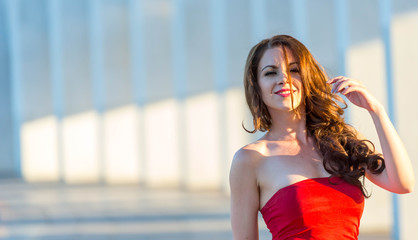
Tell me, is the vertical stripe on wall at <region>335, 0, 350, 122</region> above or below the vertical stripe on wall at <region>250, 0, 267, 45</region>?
below

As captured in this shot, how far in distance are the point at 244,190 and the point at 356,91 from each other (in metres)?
0.53

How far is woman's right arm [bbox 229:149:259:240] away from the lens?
2316 mm

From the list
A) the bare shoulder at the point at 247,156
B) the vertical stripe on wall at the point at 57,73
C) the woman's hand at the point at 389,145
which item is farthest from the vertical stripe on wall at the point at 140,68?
the woman's hand at the point at 389,145

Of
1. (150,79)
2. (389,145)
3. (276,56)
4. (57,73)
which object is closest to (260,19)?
(150,79)

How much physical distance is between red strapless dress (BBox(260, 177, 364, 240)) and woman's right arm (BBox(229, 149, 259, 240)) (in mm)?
80

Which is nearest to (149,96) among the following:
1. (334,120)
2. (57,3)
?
(57,3)

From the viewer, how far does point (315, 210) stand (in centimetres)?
220

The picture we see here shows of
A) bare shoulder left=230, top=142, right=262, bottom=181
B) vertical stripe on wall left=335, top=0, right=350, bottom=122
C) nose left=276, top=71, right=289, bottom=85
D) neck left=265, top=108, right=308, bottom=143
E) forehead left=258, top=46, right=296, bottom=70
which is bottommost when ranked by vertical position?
bare shoulder left=230, top=142, right=262, bottom=181

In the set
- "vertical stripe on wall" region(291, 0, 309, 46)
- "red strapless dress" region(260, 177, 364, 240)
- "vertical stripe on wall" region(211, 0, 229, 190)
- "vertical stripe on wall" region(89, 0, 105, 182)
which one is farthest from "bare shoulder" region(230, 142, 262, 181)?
"vertical stripe on wall" region(89, 0, 105, 182)

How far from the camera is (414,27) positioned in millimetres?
6621

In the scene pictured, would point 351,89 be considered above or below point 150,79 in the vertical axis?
below

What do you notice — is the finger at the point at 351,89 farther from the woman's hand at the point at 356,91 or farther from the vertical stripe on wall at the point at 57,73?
the vertical stripe on wall at the point at 57,73

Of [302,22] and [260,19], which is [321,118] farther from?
[260,19]

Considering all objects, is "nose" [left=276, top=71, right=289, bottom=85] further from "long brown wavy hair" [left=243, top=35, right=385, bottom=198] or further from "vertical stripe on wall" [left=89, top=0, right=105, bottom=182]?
"vertical stripe on wall" [left=89, top=0, right=105, bottom=182]
